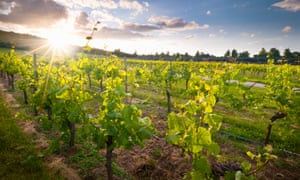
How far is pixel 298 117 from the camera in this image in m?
3.95

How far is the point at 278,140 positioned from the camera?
516cm

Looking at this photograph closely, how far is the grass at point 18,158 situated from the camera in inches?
128

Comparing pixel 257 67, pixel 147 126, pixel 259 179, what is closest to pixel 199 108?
pixel 147 126

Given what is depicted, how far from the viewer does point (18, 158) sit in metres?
3.75

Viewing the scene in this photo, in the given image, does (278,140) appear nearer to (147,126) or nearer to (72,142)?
(147,126)

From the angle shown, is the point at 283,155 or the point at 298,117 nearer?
the point at 298,117

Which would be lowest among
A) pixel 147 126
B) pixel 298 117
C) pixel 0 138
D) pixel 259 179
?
pixel 259 179

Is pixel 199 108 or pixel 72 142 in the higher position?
pixel 199 108

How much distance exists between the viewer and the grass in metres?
3.26

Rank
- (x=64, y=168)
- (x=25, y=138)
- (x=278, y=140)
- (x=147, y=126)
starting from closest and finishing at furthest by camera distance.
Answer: (x=147, y=126), (x=64, y=168), (x=25, y=138), (x=278, y=140)

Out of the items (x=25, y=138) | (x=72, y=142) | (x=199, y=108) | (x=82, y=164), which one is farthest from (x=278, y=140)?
(x=25, y=138)

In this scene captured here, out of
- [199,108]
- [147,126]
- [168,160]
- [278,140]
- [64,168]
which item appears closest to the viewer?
[199,108]

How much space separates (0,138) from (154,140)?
3886 mm

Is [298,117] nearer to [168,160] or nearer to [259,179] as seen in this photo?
[259,179]
